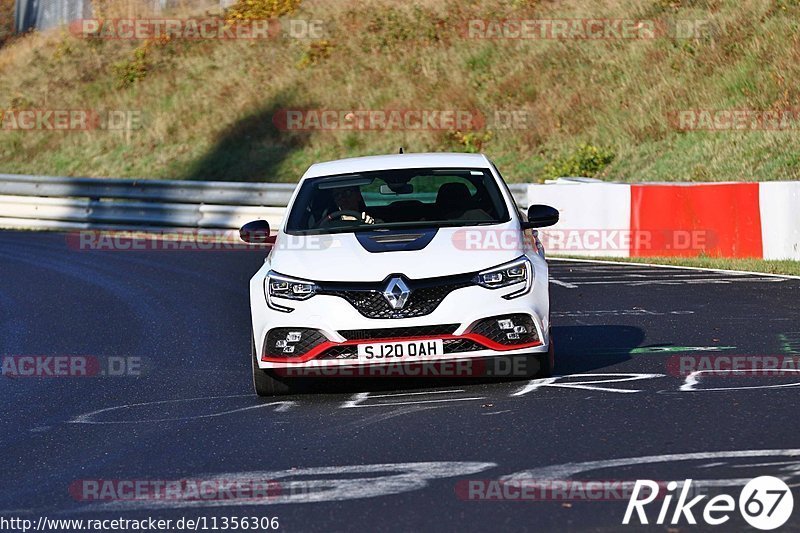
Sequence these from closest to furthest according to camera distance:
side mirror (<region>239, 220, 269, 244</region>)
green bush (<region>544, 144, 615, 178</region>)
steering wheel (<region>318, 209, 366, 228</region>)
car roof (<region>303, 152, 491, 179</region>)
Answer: steering wheel (<region>318, 209, 366, 228</region>)
side mirror (<region>239, 220, 269, 244</region>)
car roof (<region>303, 152, 491, 179</region>)
green bush (<region>544, 144, 615, 178</region>)

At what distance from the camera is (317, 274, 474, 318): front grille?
28.1 feet

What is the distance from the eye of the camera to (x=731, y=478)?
6.08 m

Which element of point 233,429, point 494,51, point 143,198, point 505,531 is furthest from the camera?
point 494,51

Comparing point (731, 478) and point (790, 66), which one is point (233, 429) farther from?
point (790, 66)

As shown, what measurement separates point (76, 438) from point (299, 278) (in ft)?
5.52

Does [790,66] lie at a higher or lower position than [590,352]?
higher

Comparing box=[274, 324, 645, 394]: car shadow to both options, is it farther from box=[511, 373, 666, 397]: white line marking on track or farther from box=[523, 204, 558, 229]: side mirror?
box=[523, 204, 558, 229]: side mirror

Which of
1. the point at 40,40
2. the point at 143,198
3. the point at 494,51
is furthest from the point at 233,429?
the point at 40,40

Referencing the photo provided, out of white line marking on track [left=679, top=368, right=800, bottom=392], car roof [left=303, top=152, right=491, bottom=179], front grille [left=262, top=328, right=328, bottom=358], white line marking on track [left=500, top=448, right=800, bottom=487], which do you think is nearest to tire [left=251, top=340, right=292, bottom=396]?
front grille [left=262, top=328, right=328, bottom=358]

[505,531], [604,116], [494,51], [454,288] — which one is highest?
[494,51]

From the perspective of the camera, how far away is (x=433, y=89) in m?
35.2

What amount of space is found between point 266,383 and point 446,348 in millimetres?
1316

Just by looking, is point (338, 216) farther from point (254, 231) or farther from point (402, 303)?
point (402, 303)

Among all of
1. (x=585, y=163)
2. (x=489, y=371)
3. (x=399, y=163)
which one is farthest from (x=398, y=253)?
(x=585, y=163)
